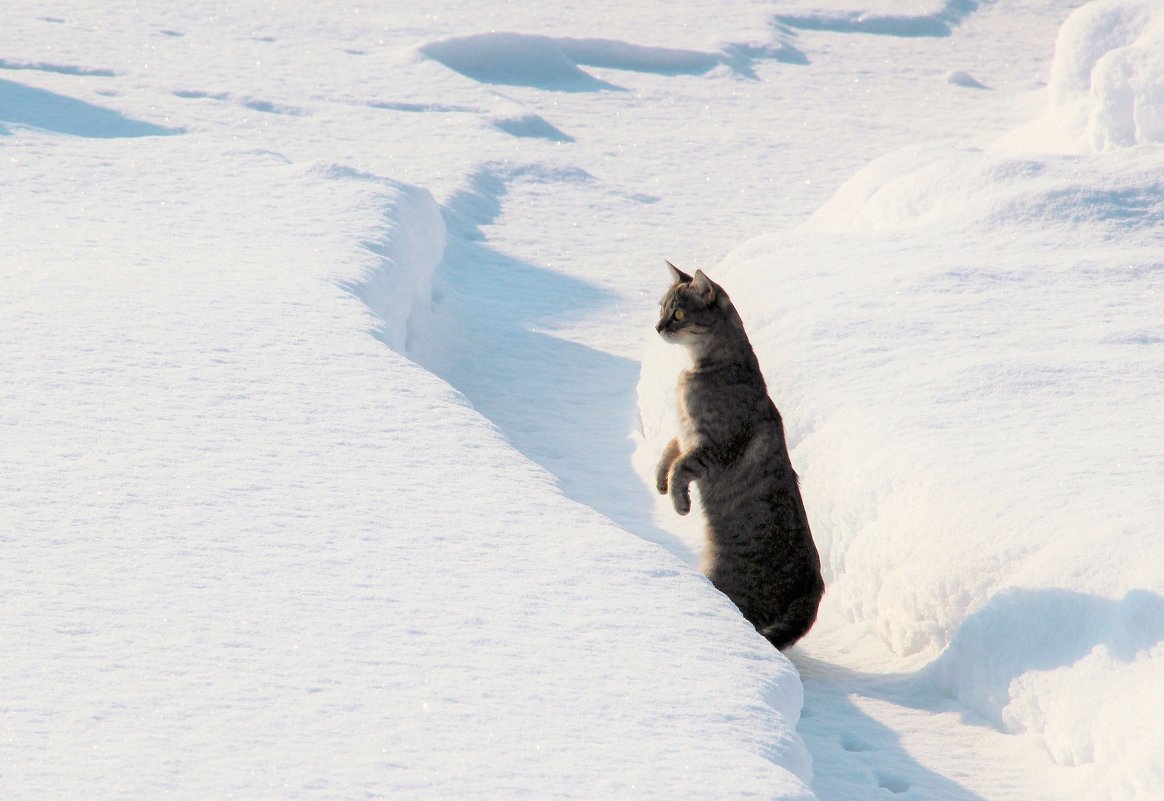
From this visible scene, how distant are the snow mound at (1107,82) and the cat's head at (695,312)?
535 cm

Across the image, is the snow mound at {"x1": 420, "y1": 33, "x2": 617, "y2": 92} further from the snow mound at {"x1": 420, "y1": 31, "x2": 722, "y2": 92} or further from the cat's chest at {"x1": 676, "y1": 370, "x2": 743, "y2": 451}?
the cat's chest at {"x1": 676, "y1": 370, "x2": 743, "y2": 451}

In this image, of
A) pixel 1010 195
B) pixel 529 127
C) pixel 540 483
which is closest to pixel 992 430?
pixel 540 483

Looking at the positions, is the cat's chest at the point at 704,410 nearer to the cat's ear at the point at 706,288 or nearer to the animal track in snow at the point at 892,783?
the cat's ear at the point at 706,288

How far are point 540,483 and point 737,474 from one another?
658 millimetres

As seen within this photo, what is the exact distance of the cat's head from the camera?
12.8 ft

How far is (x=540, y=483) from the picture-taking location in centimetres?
340

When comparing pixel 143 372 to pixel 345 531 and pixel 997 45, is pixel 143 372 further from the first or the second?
pixel 997 45

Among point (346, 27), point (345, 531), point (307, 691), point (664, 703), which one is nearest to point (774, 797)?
point (664, 703)

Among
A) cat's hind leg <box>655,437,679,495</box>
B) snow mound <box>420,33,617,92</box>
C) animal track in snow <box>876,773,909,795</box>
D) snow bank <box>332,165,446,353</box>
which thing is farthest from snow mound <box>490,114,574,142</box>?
animal track in snow <box>876,773,909,795</box>

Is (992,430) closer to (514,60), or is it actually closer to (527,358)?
(527,358)

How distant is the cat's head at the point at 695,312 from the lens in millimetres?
3904

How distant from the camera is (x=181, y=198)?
610cm

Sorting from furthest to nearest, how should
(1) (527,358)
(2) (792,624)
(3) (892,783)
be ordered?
(1) (527,358) < (2) (792,624) < (3) (892,783)

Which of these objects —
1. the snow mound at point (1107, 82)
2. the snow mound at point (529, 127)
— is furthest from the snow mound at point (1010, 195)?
the snow mound at point (529, 127)
